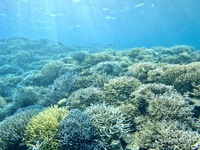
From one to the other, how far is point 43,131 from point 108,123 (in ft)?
5.21

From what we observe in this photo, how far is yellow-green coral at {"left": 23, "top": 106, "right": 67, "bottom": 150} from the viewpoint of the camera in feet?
13.6

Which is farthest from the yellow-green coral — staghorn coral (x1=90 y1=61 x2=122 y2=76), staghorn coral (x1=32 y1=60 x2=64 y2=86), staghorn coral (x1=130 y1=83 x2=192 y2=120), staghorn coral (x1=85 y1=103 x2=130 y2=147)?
staghorn coral (x1=32 y1=60 x2=64 y2=86)

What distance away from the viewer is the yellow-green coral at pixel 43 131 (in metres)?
4.16

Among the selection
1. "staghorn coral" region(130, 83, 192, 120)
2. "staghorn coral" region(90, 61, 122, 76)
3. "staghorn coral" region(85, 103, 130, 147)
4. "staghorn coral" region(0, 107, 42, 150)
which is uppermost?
"staghorn coral" region(90, 61, 122, 76)

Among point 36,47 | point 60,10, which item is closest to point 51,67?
point 36,47

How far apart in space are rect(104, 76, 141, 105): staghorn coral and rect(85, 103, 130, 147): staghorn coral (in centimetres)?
110

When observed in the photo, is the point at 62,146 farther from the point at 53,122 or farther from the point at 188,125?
the point at 188,125

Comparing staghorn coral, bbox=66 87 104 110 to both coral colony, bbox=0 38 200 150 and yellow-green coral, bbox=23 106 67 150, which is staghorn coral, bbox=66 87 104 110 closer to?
coral colony, bbox=0 38 200 150

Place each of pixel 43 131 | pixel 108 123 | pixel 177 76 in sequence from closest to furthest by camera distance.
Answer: pixel 43 131 → pixel 108 123 → pixel 177 76

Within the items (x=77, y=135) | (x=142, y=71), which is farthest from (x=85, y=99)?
(x=142, y=71)

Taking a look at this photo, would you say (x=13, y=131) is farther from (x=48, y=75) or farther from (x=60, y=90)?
(x=48, y=75)

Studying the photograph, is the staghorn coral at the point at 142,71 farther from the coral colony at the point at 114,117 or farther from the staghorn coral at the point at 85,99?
the staghorn coral at the point at 85,99

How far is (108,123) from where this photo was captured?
15.1 feet

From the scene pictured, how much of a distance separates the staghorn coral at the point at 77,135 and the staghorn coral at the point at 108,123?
18 centimetres
